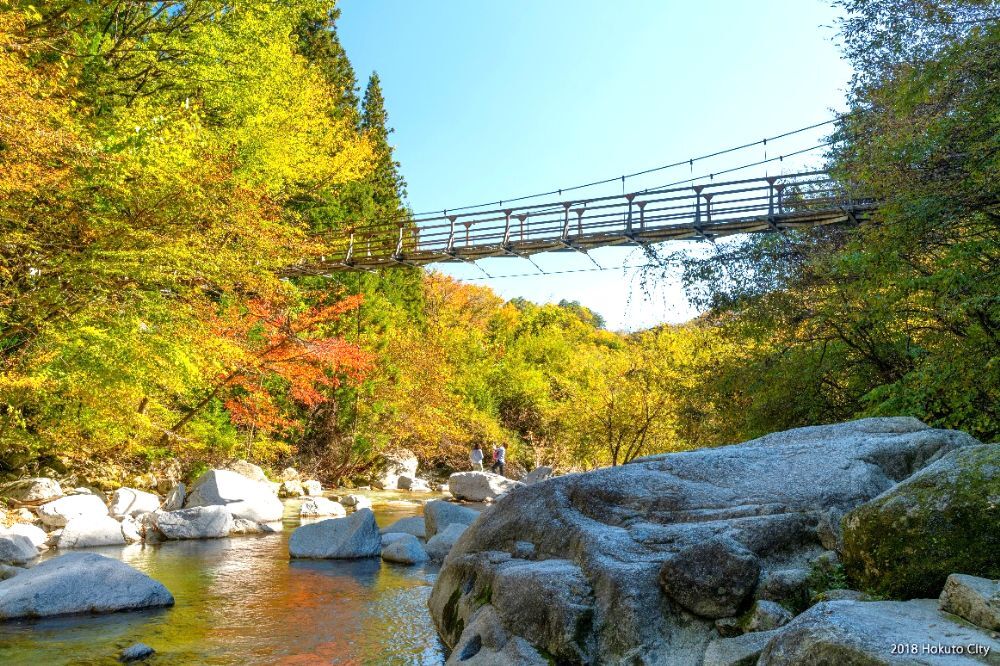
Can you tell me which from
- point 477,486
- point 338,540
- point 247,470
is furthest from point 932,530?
point 477,486

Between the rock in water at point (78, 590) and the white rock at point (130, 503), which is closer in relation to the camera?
the rock in water at point (78, 590)

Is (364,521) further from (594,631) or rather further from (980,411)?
(980,411)

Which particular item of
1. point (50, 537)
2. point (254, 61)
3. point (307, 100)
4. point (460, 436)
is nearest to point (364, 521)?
point (50, 537)

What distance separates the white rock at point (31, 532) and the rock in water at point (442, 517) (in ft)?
14.0

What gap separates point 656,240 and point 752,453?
7.55 m

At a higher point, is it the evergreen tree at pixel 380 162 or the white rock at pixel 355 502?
the evergreen tree at pixel 380 162

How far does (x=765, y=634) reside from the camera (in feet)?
9.95

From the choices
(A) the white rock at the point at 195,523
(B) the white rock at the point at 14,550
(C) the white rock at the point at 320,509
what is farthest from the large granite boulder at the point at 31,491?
(C) the white rock at the point at 320,509

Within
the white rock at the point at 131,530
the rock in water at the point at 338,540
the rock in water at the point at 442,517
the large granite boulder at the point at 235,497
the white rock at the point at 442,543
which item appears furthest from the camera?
the large granite boulder at the point at 235,497

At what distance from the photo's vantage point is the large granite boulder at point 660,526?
3424 millimetres

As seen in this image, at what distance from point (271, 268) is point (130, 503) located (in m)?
4.03

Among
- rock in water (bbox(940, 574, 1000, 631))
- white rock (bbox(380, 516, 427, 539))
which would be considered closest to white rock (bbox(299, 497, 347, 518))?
white rock (bbox(380, 516, 427, 539))

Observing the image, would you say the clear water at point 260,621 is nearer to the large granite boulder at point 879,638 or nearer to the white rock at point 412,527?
the white rock at point 412,527

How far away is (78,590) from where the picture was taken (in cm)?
562
